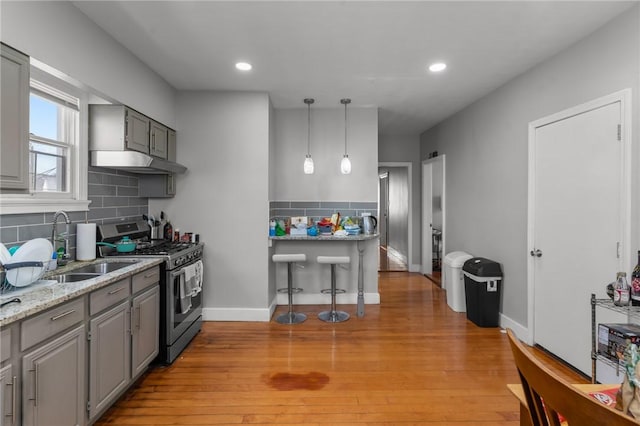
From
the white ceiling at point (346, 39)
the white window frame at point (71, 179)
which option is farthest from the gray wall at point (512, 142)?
the white window frame at point (71, 179)

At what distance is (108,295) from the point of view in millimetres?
2152

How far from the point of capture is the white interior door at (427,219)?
6355 millimetres

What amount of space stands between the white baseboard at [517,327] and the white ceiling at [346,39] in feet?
8.49

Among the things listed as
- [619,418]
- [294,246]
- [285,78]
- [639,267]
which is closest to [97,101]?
[285,78]

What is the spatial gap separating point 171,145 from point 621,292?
13.6 feet

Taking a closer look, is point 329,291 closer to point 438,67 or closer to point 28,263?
point 438,67

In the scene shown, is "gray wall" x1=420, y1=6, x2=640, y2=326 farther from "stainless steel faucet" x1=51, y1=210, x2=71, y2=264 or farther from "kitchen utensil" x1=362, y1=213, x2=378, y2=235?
"stainless steel faucet" x1=51, y1=210, x2=71, y2=264

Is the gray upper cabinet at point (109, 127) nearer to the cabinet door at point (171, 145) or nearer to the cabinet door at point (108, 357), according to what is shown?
the cabinet door at point (171, 145)

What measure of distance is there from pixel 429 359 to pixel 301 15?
3027mm

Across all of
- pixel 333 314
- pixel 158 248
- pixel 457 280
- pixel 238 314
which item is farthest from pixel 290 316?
pixel 457 280

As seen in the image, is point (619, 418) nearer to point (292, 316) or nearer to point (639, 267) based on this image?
point (639, 267)

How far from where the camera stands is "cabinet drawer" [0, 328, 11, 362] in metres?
1.41

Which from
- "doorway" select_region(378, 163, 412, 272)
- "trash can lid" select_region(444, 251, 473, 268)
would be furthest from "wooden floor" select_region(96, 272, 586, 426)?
"doorway" select_region(378, 163, 412, 272)

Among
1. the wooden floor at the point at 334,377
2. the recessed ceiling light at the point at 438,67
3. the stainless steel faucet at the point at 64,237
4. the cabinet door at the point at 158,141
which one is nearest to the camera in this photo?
the wooden floor at the point at 334,377
